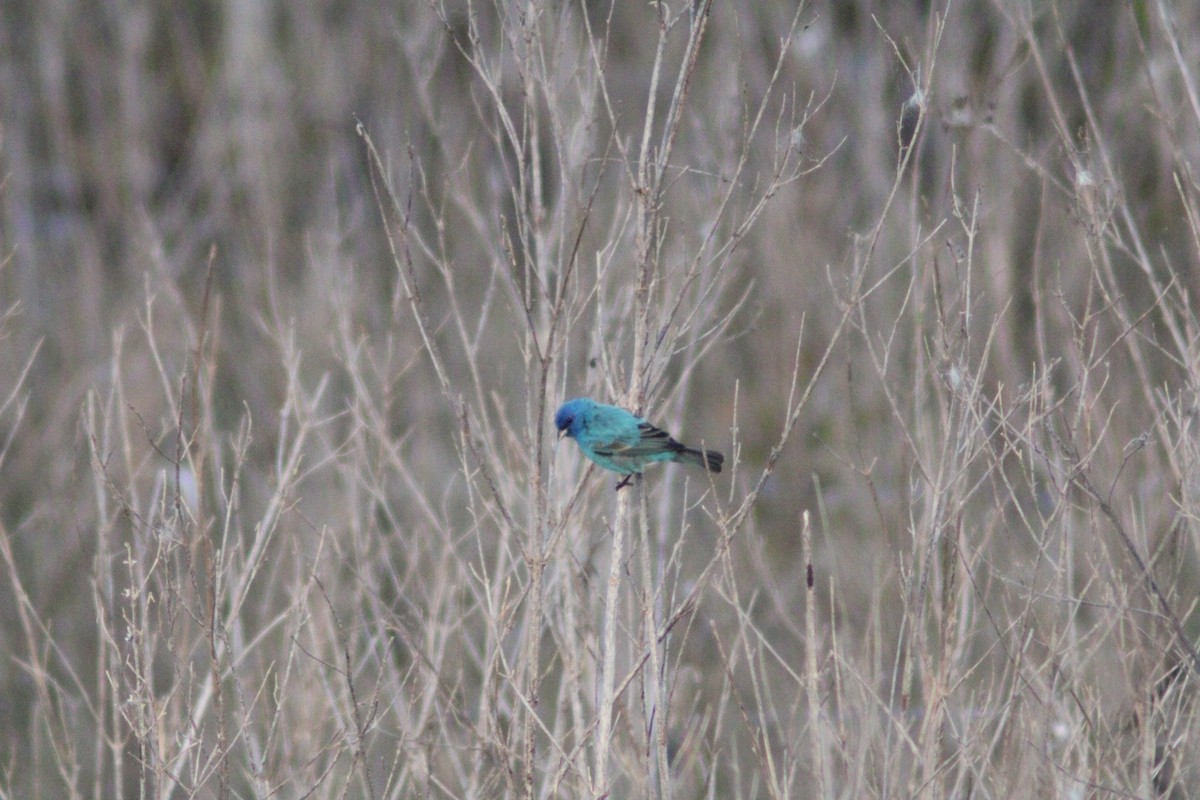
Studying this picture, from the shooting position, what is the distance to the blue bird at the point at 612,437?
3.95 m

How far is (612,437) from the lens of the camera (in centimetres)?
407

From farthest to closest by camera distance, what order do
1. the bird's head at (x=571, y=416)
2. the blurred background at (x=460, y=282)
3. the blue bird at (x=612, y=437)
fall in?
the blurred background at (x=460, y=282) → the bird's head at (x=571, y=416) → the blue bird at (x=612, y=437)

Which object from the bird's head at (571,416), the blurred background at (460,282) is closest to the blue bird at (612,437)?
the bird's head at (571,416)

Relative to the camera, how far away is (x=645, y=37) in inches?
412

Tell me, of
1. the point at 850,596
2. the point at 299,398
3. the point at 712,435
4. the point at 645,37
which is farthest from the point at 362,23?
the point at 299,398

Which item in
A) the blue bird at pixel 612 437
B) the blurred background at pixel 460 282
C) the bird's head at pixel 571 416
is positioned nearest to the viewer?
the blue bird at pixel 612 437

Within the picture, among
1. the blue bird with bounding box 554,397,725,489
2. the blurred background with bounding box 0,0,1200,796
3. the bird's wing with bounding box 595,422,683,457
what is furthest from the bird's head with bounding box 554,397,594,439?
the blurred background with bounding box 0,0,1200,796

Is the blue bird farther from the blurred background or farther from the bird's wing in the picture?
the blurred background

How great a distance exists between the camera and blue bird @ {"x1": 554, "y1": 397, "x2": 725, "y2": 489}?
3.95 m

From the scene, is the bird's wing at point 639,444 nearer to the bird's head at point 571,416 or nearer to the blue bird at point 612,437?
the blue bird at point 612,437

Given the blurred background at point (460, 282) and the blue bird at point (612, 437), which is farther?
the blurred background at point (460, 282)

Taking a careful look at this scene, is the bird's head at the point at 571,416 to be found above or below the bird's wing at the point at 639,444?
above

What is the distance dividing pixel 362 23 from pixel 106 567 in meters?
8.48

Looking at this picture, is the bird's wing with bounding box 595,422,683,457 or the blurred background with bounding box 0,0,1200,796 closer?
the bird's wing with bounding box 595,422,683,457
